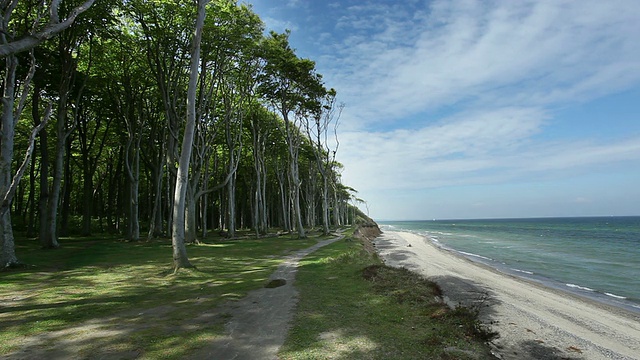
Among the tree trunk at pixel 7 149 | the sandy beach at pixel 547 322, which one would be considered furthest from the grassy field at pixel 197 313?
the sandy beach at pixel 547 322

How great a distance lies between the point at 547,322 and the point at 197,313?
1044 cm

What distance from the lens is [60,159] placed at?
62.0ft

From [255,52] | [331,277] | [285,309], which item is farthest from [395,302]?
[255,52]

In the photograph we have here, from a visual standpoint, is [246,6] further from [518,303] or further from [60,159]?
[518,303]

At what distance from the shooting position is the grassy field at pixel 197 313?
5.66m

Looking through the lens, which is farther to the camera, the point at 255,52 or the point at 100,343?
the point at 255,52

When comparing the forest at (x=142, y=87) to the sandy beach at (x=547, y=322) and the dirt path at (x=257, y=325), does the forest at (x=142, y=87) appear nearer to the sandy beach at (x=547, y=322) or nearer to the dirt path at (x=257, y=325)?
the dirt path at (x=257, y=325)

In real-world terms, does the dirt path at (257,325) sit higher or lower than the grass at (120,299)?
lower

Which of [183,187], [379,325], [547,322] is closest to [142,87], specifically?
[183,187]

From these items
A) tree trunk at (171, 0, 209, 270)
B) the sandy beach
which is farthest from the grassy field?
the sandy beach

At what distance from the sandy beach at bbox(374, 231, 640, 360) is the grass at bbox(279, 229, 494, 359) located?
2.37 feet

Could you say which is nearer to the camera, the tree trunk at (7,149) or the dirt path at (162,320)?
the dirt path at (162,320)

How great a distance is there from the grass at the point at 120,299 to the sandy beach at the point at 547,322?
6230 millimetres

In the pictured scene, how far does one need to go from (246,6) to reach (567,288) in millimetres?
24819
